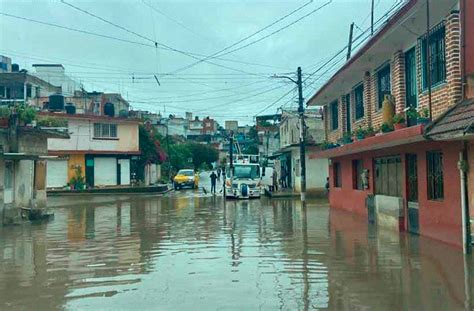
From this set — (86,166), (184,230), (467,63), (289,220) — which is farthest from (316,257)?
(86,166)

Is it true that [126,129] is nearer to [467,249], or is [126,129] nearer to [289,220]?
[289,220]

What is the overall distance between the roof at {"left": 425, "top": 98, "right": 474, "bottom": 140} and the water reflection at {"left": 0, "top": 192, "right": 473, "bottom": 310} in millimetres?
2480

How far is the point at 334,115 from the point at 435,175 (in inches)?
592

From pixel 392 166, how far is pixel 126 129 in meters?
31.9

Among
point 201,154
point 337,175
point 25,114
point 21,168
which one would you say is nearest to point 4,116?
point 25,114

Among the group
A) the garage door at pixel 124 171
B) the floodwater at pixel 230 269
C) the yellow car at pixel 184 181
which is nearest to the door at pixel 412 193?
the floodwater at pixel 230 269

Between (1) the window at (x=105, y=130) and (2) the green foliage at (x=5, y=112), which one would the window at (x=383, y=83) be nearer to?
(2) the green foliage at (x=5, y=112)

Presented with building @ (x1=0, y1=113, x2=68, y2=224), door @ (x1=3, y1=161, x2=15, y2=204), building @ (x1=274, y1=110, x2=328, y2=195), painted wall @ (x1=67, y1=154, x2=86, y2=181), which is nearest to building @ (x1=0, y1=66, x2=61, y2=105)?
painted wall @ (x1=67, y1=154, x2=86, y2=181)

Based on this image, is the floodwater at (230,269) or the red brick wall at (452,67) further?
the red brick wall at (452,67)

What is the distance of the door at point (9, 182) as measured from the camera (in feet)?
65.0

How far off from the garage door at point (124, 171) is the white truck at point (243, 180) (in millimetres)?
12728

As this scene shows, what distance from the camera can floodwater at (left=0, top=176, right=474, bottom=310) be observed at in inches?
316

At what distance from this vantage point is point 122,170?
1810 inches

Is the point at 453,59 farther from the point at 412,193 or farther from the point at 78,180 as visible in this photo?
the point at 78,180
